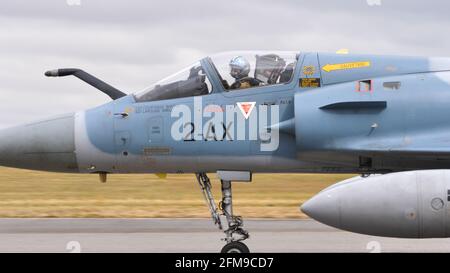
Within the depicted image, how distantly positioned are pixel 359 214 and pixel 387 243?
139 inches

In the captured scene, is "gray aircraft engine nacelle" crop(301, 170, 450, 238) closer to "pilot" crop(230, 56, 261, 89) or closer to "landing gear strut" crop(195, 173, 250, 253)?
"landing gear strut" crop(195, 173, 250, 253)

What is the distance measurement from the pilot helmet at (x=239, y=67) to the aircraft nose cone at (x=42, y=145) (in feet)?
6.87

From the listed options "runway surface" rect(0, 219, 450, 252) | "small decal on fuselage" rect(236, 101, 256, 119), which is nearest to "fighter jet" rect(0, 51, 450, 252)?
"small decal on fuselage" rect(236, 101, 256, 119)

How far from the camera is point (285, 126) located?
1019cm

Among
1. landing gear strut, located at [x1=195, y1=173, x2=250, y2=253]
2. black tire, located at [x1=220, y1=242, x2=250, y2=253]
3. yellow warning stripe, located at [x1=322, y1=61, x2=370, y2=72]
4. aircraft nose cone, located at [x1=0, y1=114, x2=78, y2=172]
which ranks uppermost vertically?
yellow warning stripe, located at [x1=322, y1=61, x2=370, y2=72]

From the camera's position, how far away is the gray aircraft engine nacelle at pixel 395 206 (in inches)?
374

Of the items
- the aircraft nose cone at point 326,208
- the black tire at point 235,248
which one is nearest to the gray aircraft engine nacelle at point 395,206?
the aircraft nose cone at point 326,208

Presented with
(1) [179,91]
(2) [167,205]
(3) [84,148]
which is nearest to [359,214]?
(1) [179,91]

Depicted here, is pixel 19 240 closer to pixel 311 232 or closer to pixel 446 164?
pixel 311 232

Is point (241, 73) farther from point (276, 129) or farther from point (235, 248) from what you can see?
point (235, 248)

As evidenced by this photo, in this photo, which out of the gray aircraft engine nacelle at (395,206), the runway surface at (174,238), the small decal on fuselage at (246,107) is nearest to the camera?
the gray aircraft engine nacelle at (395,206)

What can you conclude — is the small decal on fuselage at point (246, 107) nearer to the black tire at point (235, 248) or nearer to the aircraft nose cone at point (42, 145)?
the black tire at point (235, 248)

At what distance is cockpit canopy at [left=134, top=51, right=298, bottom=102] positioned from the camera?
10477 millimetres
